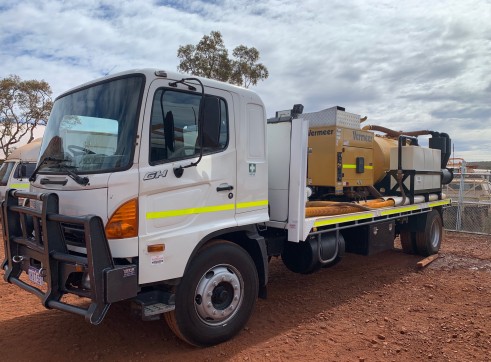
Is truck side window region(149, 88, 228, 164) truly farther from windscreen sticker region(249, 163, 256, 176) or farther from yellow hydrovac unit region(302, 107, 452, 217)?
yellow hydrovac unit region(302, 107, 452, 217)

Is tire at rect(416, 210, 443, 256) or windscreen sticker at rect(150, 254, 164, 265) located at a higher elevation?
windscreen sticker at rect(150, 254, 164, 265)

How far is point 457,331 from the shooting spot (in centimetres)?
454

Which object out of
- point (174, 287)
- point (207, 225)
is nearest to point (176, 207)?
point (207, 225)

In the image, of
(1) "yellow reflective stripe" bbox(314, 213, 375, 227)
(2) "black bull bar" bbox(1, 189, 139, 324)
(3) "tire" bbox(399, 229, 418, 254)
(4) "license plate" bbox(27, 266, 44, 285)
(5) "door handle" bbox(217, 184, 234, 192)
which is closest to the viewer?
(2) "black bull bar" bbox(1, 189, 139, 324)

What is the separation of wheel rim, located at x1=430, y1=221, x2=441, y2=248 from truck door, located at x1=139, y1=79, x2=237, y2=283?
19.3 feet

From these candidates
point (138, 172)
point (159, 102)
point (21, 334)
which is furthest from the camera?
point (21, 334)

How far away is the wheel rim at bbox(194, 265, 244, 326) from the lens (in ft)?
12.8

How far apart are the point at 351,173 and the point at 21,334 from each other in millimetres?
5029

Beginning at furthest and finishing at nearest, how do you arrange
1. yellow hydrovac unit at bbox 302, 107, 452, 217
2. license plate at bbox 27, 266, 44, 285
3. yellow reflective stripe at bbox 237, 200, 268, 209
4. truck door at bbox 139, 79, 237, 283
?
yellow hydrovac unit at bbox 302, 107, 452, 217 < yellow reflective stripe at bbox 237, 200, 268, 209 < license plate at bbox 27, 266, 44, 285 < truck door at bbox 139, 79, 237, 283

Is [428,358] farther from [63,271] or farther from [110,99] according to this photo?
[110,99]

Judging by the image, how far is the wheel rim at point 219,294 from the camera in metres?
3.90

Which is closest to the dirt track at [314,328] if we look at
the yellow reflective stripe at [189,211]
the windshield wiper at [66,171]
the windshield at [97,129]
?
the yellow reflective stripe at [189,211]

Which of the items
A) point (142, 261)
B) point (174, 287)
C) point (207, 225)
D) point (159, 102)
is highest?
point (159, 102)

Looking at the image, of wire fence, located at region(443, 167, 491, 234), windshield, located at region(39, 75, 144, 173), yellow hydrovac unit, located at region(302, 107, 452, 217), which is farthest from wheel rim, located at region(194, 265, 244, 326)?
wire fence, located at region(443, 167, 491, 234)
